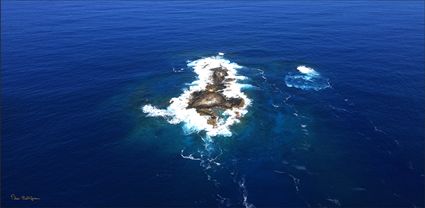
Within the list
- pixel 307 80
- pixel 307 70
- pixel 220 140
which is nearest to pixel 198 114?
pixel 220 140

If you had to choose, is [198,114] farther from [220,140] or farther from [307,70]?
[307,70]

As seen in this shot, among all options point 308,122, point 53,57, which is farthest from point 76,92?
point 308,122

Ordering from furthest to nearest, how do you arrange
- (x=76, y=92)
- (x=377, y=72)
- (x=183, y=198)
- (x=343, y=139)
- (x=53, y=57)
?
(x=53, y=57) < (x=377, y=72) < (x=76, y=92) < (x=343, y=139) < (x=183, y=198)

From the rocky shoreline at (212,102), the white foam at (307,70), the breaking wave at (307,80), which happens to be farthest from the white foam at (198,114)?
the white foam at (307,70)

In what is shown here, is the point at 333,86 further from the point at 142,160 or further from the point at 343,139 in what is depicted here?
the point at 142,160

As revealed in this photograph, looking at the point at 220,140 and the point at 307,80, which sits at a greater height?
the point at 307,80

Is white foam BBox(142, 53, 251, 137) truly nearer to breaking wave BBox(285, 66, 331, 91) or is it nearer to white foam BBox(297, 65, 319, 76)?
breaking wave BBox(285, 66, 331, 91)
